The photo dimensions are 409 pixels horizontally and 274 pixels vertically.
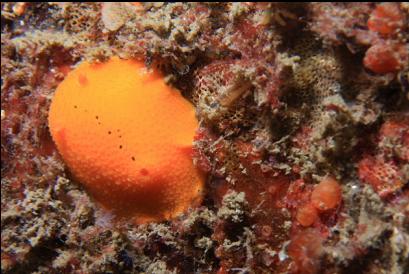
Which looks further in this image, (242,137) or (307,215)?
(242,137)

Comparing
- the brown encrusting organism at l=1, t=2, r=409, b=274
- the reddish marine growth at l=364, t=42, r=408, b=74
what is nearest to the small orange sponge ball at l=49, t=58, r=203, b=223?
the brown encrusting organism at l=1, t=2, r=409, b=274

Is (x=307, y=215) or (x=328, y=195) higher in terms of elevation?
(x=328, y=195)


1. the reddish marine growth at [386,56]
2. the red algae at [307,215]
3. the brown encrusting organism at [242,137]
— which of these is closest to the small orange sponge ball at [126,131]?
the brown encrusting organism at [242,137]

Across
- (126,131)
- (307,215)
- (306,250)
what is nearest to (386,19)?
(307,215)

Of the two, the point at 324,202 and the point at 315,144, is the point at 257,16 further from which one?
the point at 324,202

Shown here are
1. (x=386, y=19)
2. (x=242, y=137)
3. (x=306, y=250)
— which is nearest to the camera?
(x=386, y=19)

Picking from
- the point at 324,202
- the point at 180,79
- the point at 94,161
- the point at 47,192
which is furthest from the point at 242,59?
the point at 47,192

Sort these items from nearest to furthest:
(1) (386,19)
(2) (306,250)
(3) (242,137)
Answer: (1) (386,19) < (2) (306,250) < (3) (242,137)

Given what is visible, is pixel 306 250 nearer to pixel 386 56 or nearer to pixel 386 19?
pixel 386 56
